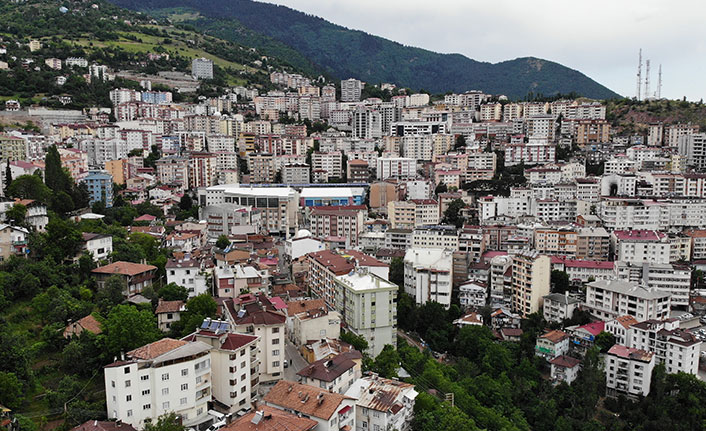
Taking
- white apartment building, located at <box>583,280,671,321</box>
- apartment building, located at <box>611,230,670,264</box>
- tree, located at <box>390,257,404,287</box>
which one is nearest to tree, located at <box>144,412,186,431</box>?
tree, located at <box>390,257,404,287</box>

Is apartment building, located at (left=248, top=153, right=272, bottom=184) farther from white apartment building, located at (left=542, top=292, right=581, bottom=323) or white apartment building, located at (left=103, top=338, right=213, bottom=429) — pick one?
white apartment building, located at (left=103, top=338, right=213, bottom=429)

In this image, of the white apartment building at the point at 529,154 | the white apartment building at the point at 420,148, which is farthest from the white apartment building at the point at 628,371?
the white apartment building at the point at 420,148

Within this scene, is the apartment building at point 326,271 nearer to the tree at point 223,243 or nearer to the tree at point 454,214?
the tree at point 223,243

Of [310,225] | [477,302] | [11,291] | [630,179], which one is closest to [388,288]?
[477,302]

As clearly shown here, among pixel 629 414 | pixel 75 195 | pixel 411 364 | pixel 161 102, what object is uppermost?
pixel 161 102

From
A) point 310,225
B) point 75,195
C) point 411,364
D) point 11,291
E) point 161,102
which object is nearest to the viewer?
point 11,291

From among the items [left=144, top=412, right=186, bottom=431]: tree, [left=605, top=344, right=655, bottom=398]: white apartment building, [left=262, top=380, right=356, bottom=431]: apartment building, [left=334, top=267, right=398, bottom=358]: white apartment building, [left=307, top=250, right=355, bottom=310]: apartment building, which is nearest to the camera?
[left=144, top=412, right=186, bottom=431]: tree

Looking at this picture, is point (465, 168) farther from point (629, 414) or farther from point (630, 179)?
point (629, 414)
